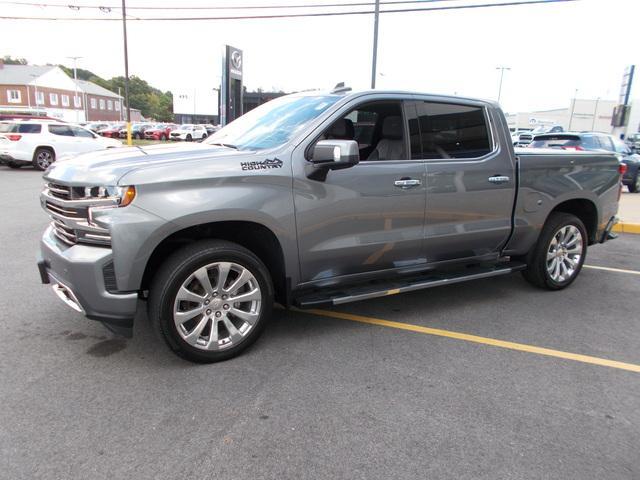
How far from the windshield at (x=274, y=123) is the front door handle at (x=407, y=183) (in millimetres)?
862

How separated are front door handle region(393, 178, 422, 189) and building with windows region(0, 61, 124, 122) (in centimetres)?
7314

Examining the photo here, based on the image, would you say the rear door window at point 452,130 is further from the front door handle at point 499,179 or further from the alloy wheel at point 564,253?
the alloy wheel at point 564,253

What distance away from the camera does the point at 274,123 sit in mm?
4176

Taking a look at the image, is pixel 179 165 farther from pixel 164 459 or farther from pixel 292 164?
pixel 164 459

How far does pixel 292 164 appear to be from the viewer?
360 cm

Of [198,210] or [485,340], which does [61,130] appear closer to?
[198,210]

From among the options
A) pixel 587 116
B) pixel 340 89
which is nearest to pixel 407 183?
pixel 340 89

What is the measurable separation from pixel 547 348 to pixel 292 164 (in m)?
2.57

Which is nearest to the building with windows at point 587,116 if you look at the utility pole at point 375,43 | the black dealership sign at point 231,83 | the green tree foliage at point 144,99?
the utility pole at point 375,43

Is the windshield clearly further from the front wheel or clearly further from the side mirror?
the front wheel

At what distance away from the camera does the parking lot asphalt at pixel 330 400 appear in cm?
Answer: 252

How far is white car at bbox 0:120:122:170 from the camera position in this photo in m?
16.5

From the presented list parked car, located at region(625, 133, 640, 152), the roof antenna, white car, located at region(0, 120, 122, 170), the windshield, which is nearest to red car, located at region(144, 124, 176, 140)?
white car, located at region(0, 120, 122, 170)

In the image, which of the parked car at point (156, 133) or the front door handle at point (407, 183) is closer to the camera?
the front door handle at point (407, 183)
